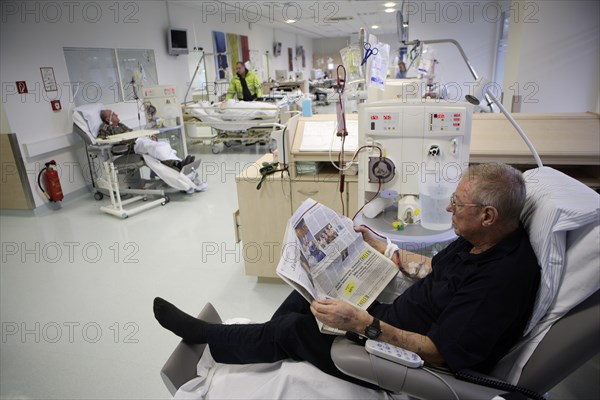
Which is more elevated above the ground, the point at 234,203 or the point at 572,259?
the point at 572,259

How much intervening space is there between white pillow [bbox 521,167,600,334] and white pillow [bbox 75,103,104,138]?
15.5 feet

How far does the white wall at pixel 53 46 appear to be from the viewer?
4.24 metres

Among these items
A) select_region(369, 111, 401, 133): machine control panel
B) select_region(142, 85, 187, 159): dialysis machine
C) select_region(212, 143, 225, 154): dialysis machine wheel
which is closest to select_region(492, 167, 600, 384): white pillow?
select_region(369, 111, 401, 133): machine control panel

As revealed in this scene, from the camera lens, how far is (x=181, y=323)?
5.05ft

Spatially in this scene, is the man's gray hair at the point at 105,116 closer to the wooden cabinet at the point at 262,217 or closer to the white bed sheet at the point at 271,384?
the wooden cabinet at the point at 262,217

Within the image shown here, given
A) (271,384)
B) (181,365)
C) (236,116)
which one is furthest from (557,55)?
(236,116)

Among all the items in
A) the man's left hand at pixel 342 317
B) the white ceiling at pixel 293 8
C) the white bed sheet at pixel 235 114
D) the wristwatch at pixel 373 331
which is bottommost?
the wristwatch at pixel 373 331

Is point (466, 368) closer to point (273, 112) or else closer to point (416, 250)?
point (416, 250)

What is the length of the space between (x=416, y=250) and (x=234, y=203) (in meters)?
2.91

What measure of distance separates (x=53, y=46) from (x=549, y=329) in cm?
551

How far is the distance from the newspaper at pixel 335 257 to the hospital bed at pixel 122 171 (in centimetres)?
325

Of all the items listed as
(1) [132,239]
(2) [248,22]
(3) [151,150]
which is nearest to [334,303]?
(1) [132,239]

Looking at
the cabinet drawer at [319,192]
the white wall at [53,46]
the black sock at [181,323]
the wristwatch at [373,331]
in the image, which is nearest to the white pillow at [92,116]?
the white wall at [53,46]

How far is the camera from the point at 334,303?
1.24 metres
